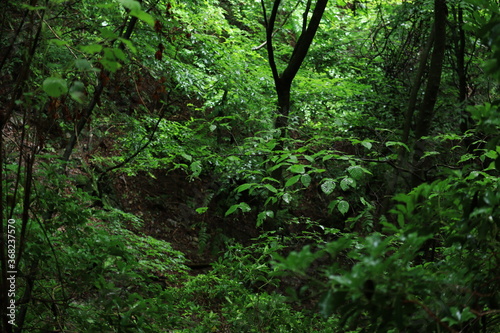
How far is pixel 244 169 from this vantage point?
4.22 metres

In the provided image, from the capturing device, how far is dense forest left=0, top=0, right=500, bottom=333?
1.30 meters

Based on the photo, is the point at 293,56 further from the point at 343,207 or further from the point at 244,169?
the point at 343,207

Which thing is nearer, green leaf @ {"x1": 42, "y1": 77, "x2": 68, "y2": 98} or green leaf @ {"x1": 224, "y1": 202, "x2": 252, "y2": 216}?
green leaf @ {"x1": 42, "y1": 77, "x2": 68, "y2": 98}

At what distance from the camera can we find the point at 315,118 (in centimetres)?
765

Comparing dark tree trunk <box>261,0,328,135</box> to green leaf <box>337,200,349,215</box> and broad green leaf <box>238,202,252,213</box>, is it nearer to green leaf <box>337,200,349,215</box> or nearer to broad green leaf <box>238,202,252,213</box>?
broad green leaf <box>238,202,252,213</box>

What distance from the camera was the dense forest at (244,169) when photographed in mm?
1297

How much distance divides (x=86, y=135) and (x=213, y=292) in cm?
528

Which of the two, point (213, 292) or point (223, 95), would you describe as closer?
point (213, 292)

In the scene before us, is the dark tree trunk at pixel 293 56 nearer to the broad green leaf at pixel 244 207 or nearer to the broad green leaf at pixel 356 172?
the broad green leaf at pixel 244 207

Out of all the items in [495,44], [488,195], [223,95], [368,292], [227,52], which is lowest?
[368,292]

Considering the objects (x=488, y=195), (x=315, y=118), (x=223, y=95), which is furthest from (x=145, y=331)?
(x=315, y=118)

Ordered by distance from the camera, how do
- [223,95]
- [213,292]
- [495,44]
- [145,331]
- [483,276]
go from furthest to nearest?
A: [223,95]
[213,292]
[145,331]
[483,276]
[495,44]

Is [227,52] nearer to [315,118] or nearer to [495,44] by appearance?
[315,118]

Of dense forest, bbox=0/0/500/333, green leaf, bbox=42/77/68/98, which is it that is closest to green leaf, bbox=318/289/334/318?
dense forest, bbox=0/0/500/333
